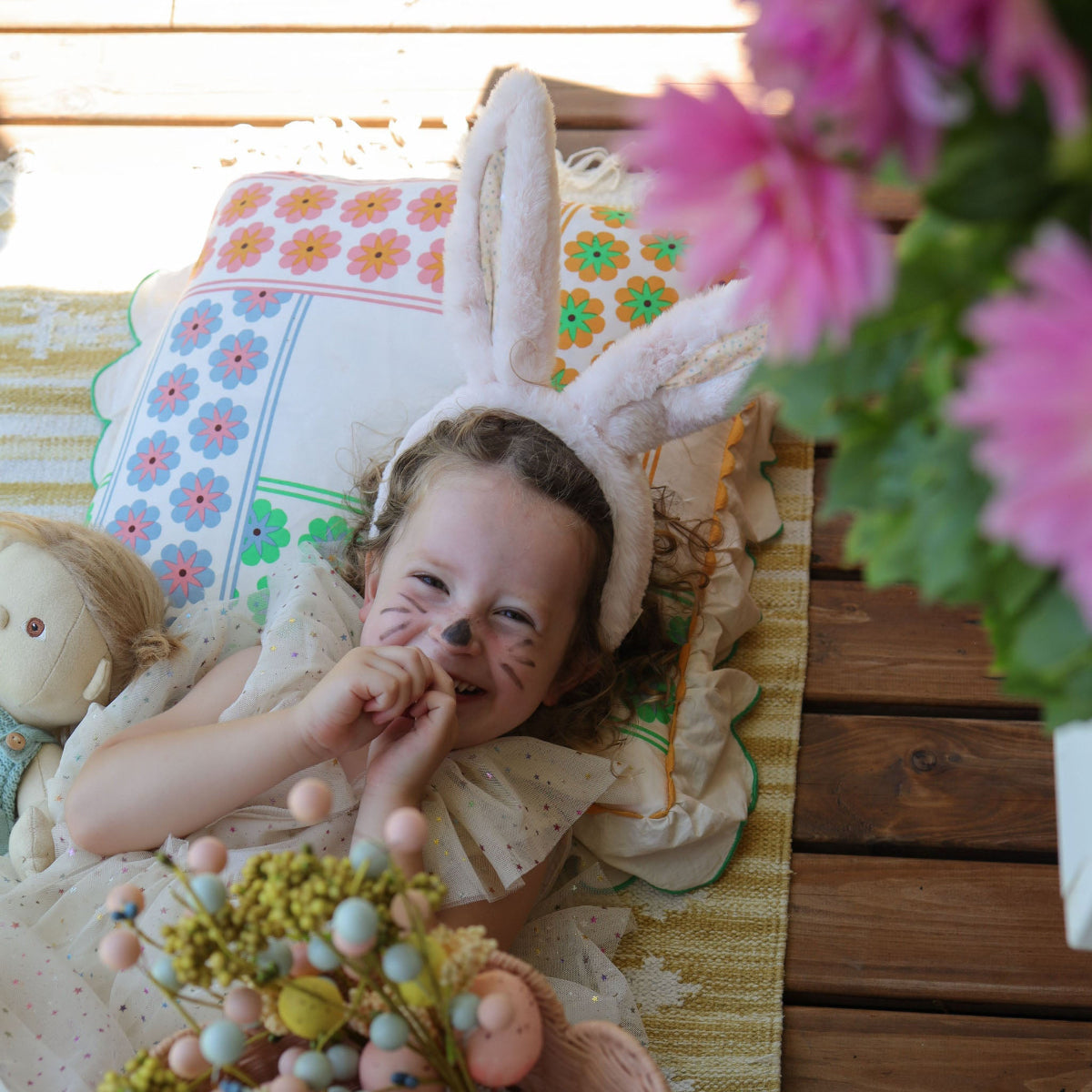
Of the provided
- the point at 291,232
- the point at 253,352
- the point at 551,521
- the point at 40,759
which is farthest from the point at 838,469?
the point at 291,232

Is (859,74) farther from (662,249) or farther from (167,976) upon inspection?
(662,249)

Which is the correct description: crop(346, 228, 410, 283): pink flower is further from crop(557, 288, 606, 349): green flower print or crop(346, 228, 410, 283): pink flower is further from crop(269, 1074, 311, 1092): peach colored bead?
crop(269, 1074, 311, 1092): peach colored bead

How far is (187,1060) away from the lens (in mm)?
503

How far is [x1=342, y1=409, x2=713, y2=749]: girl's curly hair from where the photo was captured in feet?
3.52

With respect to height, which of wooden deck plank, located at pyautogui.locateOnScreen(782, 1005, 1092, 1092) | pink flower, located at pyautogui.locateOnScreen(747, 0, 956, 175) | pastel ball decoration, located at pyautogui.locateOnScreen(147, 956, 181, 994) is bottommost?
wooden deck plank, located at pyautogui.locateOnScreen(782, 1005, 1092, 1092)

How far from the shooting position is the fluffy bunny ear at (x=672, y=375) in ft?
3.07

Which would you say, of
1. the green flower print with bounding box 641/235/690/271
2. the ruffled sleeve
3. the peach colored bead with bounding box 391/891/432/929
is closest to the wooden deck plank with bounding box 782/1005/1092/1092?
the ruffled sleeve

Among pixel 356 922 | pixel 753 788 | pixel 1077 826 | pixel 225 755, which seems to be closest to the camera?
pixel 356 922

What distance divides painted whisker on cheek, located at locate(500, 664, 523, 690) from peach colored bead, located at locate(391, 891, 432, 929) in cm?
51

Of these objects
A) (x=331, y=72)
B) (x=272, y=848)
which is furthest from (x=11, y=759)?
(x=331, y=72)

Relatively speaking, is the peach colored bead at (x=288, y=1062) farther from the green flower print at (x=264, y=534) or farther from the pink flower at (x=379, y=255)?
the pink flower at (x=379, y=255)

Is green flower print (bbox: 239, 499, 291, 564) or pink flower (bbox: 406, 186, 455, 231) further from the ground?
pink flower (bbox: 406, 186, 455, 231)

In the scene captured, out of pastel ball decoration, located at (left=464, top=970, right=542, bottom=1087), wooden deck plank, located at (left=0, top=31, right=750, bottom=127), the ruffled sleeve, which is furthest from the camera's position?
wooden deck plank, located at (left=0, top=31, right=750, bottom=127)

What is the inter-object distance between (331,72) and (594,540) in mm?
1166
